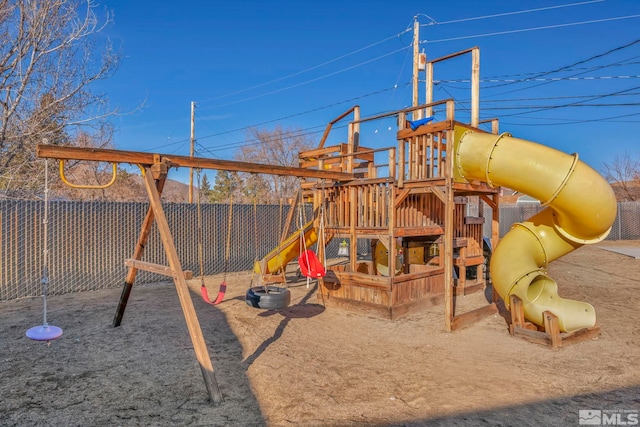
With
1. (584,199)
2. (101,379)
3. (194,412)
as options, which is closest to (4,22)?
(101,379)

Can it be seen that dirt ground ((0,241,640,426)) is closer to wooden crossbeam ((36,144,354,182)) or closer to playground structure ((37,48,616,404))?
playground structure ((37,48,616,404))

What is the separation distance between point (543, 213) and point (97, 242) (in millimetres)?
10010

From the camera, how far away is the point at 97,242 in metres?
10.0

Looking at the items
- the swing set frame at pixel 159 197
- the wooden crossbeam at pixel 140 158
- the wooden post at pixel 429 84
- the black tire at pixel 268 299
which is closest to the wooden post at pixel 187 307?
the swing set frame at pixel 159 197

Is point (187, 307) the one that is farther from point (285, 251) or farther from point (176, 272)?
point (285, 251)

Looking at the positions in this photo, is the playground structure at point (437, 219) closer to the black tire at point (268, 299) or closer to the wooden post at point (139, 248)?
the wooden post at point (139, 248)

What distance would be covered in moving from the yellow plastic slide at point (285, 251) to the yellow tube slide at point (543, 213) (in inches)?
152

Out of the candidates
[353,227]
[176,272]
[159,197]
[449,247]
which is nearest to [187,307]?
[176,272]

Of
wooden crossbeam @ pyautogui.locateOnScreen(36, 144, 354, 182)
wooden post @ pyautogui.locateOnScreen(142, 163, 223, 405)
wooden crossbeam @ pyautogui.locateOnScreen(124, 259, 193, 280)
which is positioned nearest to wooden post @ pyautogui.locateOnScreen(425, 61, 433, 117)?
wooden crossbeam @ pyautogui.locateOnScreen(36, 144, 354, 182)

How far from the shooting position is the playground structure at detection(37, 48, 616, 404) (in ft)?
17.8

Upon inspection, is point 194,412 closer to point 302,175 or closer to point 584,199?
point 302,175

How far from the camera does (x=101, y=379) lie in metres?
4.61

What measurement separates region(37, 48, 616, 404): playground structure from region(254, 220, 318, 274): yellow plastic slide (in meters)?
0.03

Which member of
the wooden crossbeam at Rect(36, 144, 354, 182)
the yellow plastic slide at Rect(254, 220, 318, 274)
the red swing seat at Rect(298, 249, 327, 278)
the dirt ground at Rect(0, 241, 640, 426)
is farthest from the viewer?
the yellow plastic slide at Rect(254, 220, 318, 274)
